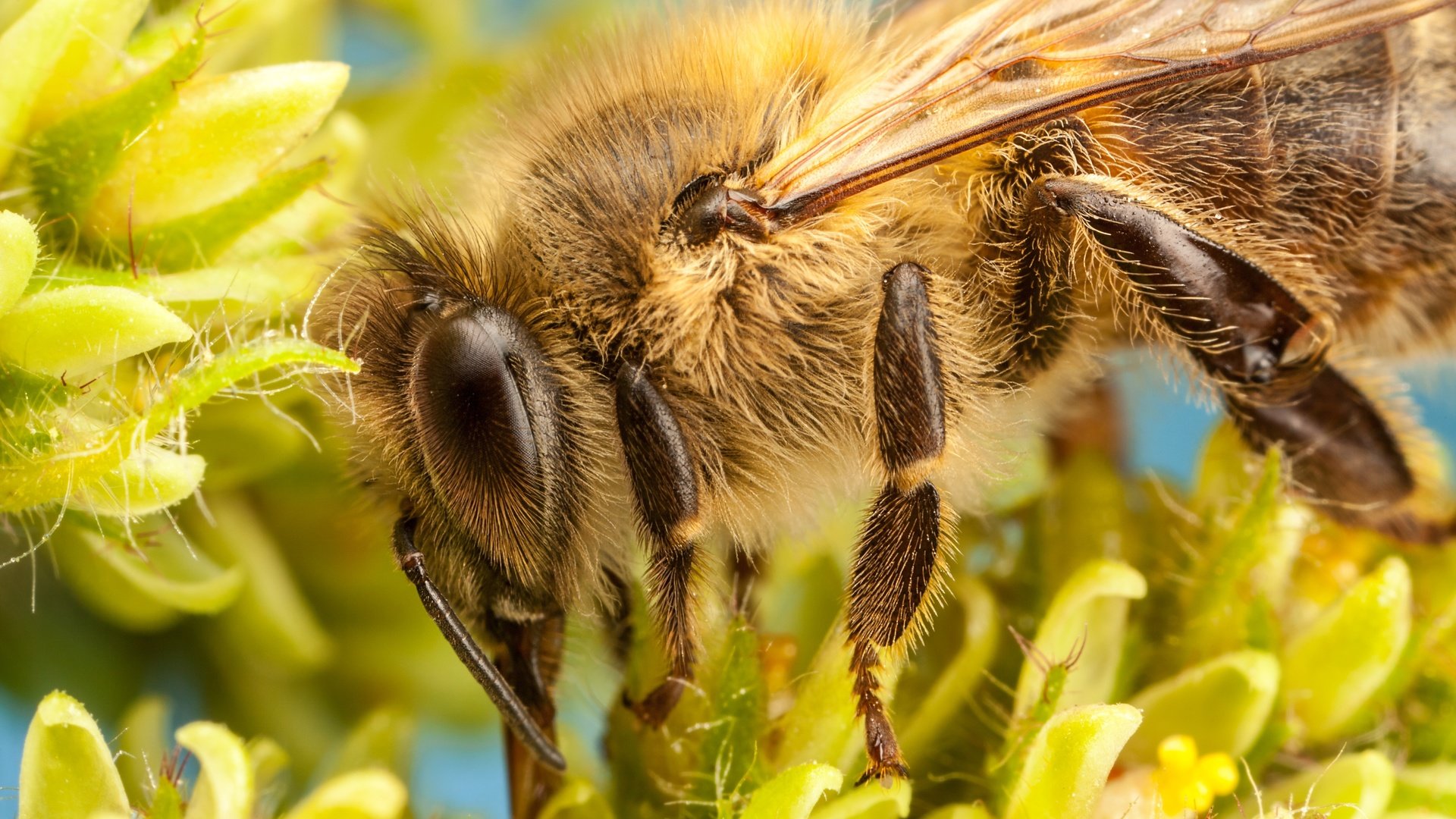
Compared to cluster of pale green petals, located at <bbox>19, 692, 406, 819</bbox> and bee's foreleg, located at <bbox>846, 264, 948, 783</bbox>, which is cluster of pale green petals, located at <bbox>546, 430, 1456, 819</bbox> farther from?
cluster of pale green petals, located at <bbox>19, 692, 406, 819</bbox>

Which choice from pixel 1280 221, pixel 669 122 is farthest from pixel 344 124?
pixel 1280 221

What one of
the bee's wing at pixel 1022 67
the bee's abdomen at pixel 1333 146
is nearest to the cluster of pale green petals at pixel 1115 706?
the bee's abdomen at pixel 1333 146

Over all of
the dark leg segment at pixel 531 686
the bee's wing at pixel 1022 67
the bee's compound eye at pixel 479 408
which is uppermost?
the bee's wing at pixel 1022 67

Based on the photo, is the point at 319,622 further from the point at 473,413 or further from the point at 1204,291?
the point at 1204,291

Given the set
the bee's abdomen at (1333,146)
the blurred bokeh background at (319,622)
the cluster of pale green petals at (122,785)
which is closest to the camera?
the cluster of pale green petals at (122,785)

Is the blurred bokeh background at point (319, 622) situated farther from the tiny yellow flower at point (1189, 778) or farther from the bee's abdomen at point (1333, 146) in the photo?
the tiny yellow flower at point (1189, 778)

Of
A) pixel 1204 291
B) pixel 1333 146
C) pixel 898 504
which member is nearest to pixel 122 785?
pixel 898 504
